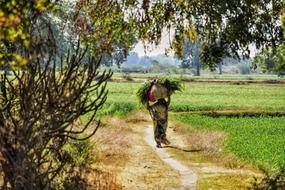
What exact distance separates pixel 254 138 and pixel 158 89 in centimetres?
467

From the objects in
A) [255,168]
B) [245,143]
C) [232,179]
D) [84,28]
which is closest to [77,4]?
[84,28]

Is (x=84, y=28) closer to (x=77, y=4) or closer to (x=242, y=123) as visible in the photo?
(x=77, y=4)

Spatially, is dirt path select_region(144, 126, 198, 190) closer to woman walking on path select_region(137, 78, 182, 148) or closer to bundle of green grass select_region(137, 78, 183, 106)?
woman walking on path select_region(137, 78, 182, 148)

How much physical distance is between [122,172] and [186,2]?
16.7ft

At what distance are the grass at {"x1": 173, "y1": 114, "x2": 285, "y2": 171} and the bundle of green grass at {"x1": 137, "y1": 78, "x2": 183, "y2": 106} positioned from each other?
3064 millimetres

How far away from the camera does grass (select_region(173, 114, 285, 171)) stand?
16.3m

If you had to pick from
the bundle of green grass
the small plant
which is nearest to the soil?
the small plant

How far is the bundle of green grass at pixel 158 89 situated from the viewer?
20.4 m

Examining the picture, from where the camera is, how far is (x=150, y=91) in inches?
810

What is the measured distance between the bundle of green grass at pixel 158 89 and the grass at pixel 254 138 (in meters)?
3.06

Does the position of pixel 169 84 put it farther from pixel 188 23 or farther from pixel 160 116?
pixel 188 23

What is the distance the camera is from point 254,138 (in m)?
21.5

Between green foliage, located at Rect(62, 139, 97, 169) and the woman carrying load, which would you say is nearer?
green foliage, located at Rect(62, 139, 97, 169)

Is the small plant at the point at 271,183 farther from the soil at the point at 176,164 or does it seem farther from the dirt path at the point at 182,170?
the dirt path at the point at 182,170
